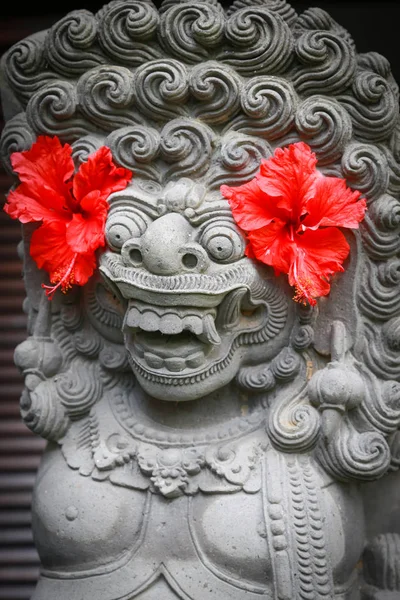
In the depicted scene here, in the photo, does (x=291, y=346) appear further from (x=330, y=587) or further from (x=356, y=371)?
(x=330, y=587)

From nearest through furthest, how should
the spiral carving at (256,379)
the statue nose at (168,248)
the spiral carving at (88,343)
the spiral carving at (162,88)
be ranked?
the statue nose at (168,248) < the spiral carving at (162,88) < the spiral carving at (256,379) < the spiral carving at (88,343)

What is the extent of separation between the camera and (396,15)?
317 centimetres

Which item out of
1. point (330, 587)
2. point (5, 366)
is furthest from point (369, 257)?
point (5, 366)

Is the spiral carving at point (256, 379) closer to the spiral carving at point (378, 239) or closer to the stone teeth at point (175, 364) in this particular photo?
the stone teeth at point (175, 364)

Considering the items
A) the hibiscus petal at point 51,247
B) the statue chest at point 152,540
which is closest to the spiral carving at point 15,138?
the hibiscus petal at point 51,247

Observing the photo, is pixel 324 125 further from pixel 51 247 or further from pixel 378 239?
pixel 51 247

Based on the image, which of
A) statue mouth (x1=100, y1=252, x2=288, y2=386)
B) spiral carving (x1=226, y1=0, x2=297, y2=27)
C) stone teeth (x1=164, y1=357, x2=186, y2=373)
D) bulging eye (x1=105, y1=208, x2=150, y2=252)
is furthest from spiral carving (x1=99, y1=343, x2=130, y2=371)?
spiral carving (x1=226, y1=0, x2=297, y2=27)

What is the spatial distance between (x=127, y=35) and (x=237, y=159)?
0.43m

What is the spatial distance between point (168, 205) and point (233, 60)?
400mm

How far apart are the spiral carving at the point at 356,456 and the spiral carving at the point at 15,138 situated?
1.08 m

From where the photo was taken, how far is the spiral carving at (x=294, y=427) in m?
2.31

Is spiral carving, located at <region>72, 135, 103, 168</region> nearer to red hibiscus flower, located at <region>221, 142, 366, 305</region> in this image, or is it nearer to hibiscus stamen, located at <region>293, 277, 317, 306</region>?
red hibiscus flower, located at <region>221, 142, 366, 305</region>

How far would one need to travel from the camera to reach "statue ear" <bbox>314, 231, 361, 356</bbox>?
237 centimetres

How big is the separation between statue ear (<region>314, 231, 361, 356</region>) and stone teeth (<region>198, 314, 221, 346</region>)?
288 millimetres
